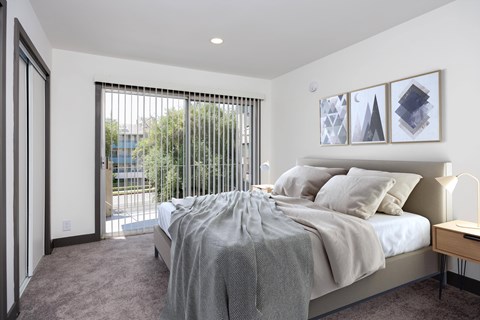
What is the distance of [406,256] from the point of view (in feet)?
7.06

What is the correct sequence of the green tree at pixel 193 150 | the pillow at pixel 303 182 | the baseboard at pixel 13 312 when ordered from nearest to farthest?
the baseboard at pixel 13 312
the pillow at pixel 303 182
the green tree at pixel 193 150

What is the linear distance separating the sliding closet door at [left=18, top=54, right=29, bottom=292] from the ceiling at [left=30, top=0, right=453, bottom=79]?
0.73 m

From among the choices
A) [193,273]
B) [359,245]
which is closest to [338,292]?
[359,245]

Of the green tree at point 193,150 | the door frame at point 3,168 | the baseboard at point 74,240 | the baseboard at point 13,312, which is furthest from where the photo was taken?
the green tree at point 193,150

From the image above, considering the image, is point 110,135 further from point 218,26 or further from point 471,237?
point 471,237

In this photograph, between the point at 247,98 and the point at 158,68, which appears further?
the point at 247,98

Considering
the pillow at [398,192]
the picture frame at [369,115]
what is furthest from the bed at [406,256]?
the picture frame at [369,115]

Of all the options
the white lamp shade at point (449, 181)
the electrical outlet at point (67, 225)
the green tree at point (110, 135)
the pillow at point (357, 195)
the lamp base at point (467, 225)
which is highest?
the green tree at point (110, 135)

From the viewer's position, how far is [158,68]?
162 inches

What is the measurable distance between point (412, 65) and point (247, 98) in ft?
8.63

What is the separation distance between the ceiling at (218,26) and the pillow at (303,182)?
1.58 meters

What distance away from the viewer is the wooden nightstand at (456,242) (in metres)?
1.93

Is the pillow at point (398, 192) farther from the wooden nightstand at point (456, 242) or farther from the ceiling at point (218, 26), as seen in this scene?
the ceiling at point (218, 26)

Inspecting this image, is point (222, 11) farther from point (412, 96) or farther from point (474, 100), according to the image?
point (474, 100)
